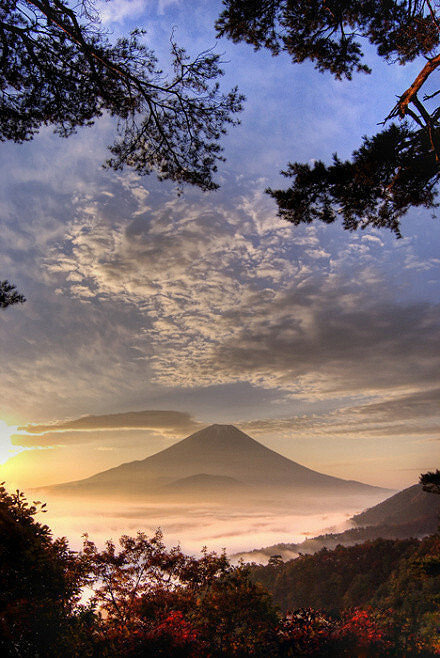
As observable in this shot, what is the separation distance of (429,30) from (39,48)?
771 centimetres

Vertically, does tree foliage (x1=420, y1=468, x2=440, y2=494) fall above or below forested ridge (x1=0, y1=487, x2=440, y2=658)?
above

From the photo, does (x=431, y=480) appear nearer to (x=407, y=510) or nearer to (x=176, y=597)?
(x=176, y=597)

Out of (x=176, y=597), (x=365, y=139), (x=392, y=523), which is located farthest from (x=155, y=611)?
(x=392, y=523)

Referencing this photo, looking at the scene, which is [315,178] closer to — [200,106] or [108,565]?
[200,106]

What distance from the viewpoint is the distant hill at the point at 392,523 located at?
7891cm

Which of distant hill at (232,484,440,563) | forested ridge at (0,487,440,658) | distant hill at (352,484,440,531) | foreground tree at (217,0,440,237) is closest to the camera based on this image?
foreground tree at (217,0,440,237)

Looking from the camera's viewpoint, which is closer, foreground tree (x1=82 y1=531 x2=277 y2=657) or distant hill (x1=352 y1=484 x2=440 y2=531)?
foreground tree (x1=82 y1=531 x2=277 y2=657)

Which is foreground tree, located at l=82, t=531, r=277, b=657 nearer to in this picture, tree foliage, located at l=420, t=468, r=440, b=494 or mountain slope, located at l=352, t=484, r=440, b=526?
tree foliage, located at l=420, t=468, r=440, b=494

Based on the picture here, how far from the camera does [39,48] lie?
7.61 meters

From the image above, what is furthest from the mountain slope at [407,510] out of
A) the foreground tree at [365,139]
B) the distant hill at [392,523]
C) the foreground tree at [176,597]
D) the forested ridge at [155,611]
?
the foreground tree at [365,139]

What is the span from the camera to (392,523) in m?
95.6

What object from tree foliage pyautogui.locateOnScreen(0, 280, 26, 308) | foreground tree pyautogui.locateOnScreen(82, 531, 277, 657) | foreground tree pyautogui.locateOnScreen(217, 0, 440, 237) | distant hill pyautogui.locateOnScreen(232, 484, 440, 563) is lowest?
distant hill pyautogui.locateOnScreen(232, 484, 440, 563)

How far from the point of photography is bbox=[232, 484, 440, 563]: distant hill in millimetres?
78906

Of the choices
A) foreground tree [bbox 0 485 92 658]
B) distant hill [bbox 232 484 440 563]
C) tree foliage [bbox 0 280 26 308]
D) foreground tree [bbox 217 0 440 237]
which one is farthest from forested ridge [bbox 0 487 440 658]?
distant hill [bbox 232 484 440 563]
